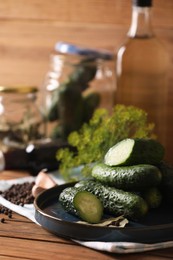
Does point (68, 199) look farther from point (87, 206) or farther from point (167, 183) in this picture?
point (167, 183)

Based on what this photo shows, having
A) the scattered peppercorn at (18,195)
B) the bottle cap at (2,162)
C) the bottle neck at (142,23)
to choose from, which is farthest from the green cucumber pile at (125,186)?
the bottle neck at (142,23)

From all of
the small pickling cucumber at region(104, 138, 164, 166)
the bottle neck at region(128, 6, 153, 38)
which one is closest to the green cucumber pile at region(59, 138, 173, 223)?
the small pickling cucumber at region(104, 138, 164, 166)

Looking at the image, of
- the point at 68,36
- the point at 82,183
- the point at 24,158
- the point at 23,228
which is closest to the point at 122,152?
the point at 82,183

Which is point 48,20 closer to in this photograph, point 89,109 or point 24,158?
point 89,109

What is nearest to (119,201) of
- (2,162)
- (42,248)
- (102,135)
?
(42,248)

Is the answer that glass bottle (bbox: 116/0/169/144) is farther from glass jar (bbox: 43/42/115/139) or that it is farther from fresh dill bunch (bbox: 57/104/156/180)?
fresh dill bunch (bbox: 57/104/156/180)
